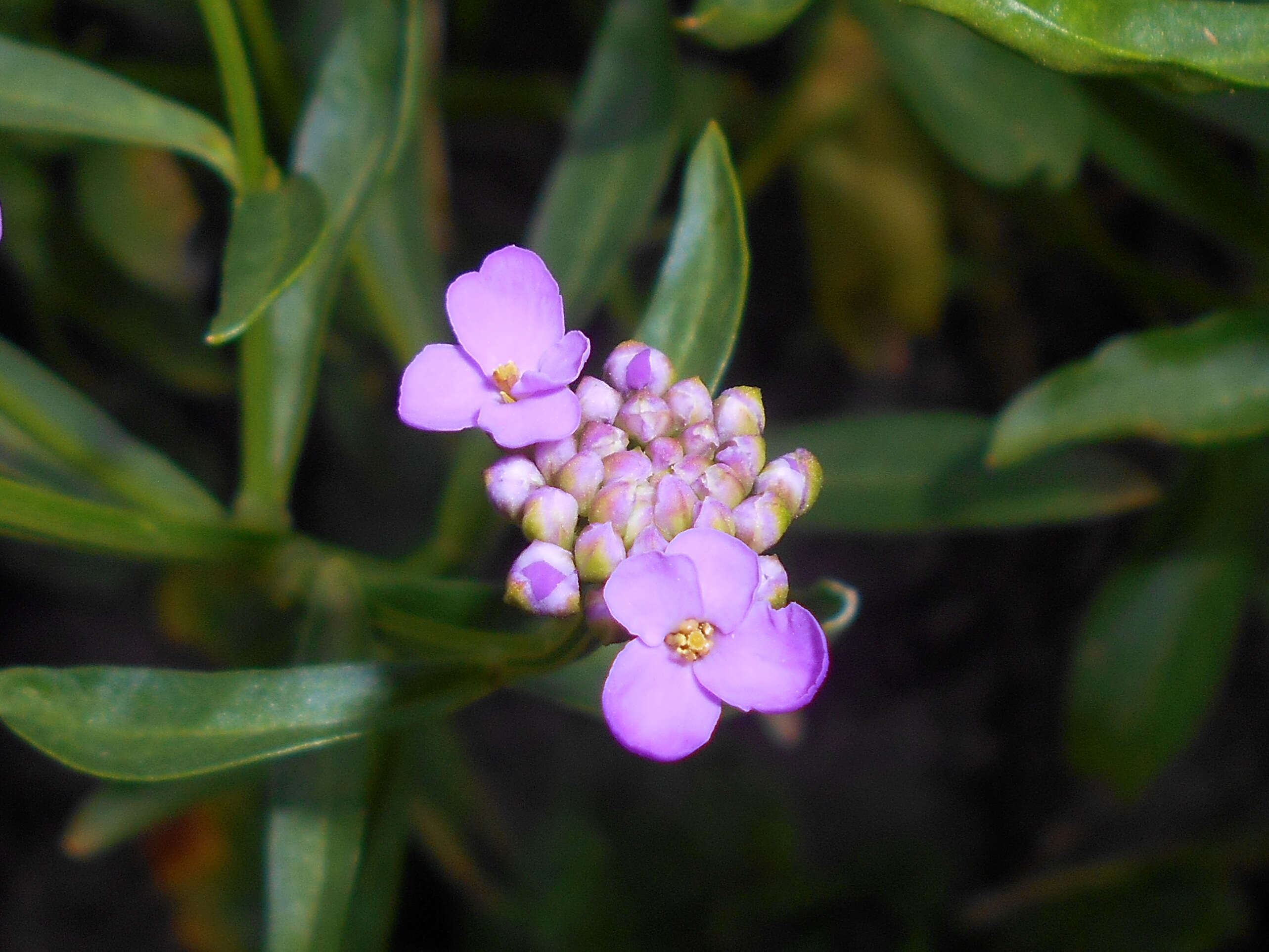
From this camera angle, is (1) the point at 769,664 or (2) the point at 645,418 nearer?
(1) the point at 769,664

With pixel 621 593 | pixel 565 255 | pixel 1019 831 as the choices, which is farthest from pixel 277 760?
pixel 1019 831

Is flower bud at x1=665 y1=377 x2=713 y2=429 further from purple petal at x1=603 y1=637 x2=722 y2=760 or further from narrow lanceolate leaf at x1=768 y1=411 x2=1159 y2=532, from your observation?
narrow lanceolate leaf at x1=768 y1=411 x2=1159 y2=532

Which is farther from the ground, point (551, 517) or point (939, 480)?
point (551, 517)

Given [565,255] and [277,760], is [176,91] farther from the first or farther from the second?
[277,760]

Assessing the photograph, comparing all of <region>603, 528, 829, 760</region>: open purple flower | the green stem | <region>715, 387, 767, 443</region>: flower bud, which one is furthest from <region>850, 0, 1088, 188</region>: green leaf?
<region>603, 528, 829, 760</region>: open purple flower

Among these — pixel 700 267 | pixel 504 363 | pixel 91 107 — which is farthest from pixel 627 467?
pixel 91 107

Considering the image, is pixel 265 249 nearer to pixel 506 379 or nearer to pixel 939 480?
pixel 506 379
